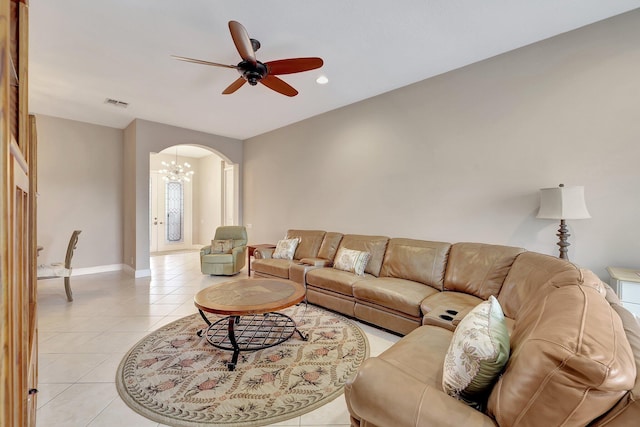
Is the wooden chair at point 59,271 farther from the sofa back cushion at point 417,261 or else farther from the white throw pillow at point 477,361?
the white throw pillow at point 477,361

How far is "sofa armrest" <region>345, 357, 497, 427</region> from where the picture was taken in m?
0.95

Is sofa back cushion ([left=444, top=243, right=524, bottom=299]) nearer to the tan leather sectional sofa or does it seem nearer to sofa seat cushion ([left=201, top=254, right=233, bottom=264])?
the tan leather sectional sofa

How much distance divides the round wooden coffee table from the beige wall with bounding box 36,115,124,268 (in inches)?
169

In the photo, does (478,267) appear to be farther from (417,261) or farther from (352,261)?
(352,261)

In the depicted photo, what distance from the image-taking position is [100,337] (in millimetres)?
2674

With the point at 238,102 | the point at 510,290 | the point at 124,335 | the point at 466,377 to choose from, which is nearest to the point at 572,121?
the point at 510,290

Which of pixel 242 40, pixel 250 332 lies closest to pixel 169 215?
pixel 250 332

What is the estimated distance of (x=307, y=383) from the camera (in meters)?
2.00

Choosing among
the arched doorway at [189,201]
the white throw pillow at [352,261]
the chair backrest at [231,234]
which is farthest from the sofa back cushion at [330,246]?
the arched doorway at [189,201]

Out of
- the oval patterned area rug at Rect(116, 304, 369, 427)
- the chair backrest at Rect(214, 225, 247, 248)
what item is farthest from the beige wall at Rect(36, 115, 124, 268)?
the oval patterned area rug at Rect(116, 304, 369, 427)

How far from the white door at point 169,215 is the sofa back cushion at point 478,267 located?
8159 millimetres

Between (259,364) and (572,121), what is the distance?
11.9ft

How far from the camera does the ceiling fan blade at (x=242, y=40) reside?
1.84 meters

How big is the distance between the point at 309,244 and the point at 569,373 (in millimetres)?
3824
